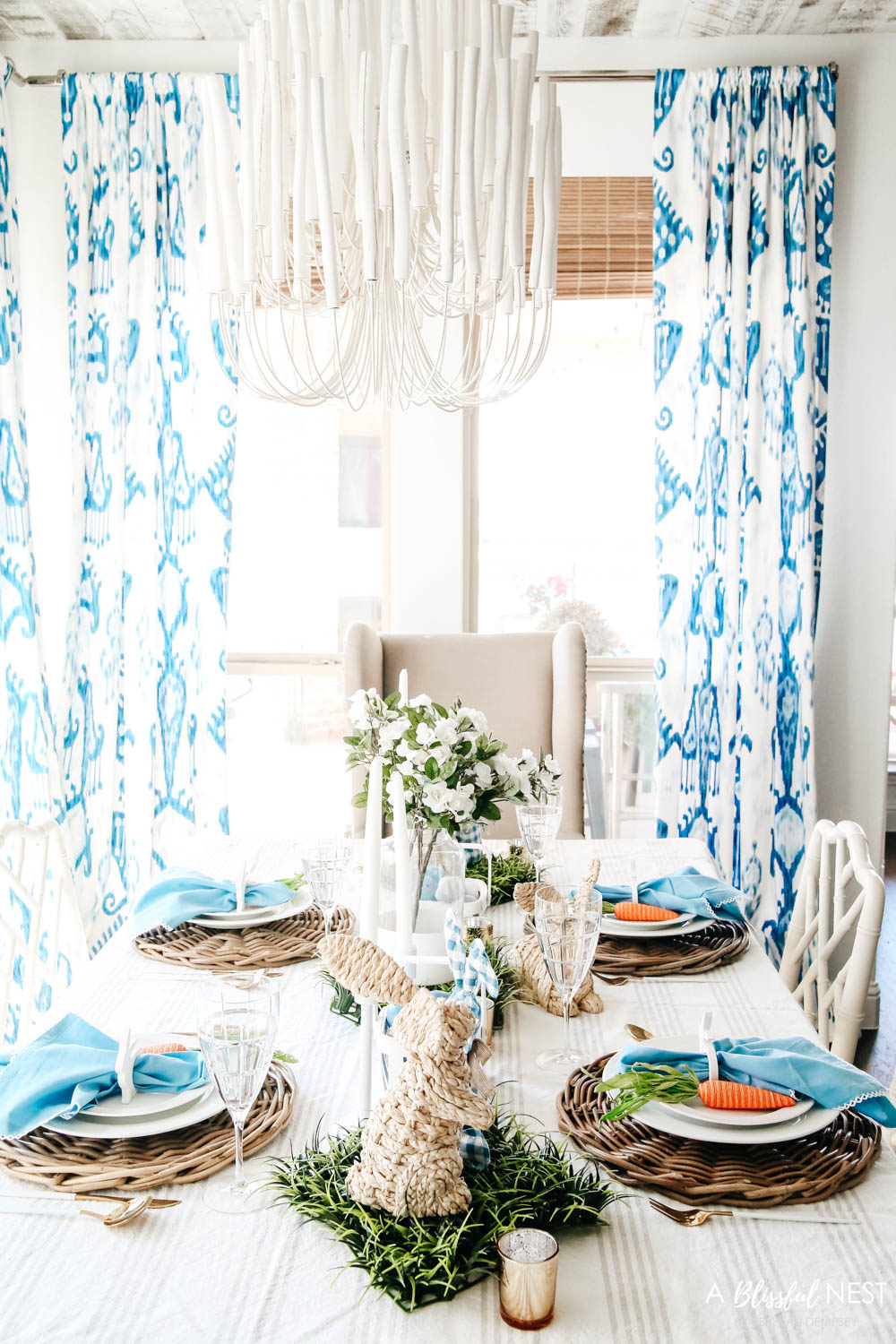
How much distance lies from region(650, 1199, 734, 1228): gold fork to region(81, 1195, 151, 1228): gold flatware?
429 mm

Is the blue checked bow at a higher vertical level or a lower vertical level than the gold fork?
higher

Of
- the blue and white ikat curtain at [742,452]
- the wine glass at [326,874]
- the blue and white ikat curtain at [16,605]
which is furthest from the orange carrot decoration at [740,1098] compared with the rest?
the blue and white ikat curtain at [16,605]

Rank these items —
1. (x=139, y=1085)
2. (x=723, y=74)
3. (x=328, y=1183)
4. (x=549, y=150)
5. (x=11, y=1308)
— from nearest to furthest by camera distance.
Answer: (x=11, y=1308)
(x=328, y=1183)
(x=139, y=1085)
(x=549, y=150)
(x=723, y=74)

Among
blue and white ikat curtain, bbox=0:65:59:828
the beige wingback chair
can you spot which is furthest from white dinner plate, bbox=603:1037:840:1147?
blue and white ikat curtain, bbox=0:65:59:828

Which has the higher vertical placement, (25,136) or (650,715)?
(25,136)

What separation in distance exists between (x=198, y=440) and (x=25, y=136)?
1001 millimetres

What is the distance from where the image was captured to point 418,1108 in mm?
833

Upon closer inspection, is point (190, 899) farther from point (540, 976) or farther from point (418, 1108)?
point (418, 1108)

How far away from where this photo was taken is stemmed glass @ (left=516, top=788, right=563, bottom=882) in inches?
65.6

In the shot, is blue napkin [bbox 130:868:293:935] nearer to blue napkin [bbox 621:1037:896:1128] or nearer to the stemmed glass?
the stemmed glass

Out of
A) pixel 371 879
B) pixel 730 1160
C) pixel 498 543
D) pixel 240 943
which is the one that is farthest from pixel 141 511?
pixel 730 1160

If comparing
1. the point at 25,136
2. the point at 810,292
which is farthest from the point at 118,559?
the point at 810,292

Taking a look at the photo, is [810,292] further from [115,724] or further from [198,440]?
[115,724]

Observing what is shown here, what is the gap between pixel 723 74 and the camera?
2.87 meters
